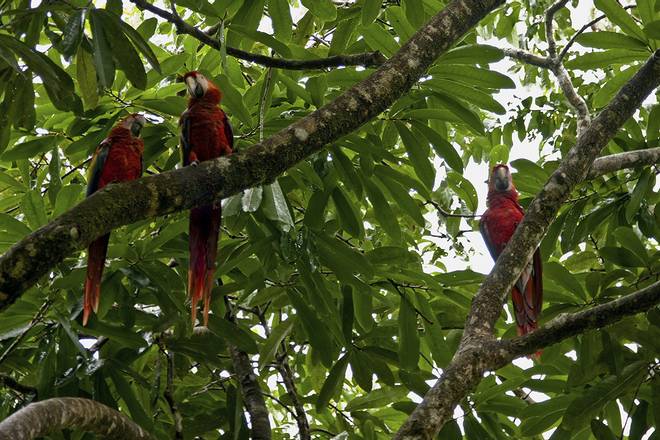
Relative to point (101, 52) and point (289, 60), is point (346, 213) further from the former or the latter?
point (101, 52)

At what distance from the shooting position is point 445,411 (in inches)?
64.4

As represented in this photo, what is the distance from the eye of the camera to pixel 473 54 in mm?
2297

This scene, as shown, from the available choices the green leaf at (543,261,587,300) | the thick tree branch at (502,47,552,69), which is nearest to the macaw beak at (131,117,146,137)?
the green leaf at (543,261,587,300)

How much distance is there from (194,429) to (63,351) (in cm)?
61

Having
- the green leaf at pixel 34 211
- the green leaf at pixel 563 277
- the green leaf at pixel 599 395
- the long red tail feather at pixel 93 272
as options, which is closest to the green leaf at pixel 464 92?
the green leaf at pixel 563 277

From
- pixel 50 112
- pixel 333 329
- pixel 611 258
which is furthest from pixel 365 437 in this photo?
pixel 50 112

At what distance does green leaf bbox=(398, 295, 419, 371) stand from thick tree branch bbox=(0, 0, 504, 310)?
0.94 meters

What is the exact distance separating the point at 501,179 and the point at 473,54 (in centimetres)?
158

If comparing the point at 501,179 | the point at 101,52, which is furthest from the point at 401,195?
the point at 501,179

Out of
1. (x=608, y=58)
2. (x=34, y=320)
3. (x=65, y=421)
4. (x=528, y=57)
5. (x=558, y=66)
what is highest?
(x=528, y=57)

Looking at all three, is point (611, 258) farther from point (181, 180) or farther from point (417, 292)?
point (181, 180)

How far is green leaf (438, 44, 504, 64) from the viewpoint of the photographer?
230 centimetres

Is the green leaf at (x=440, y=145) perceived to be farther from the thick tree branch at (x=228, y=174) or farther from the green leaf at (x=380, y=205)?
the thick tree branch at (x=228, y=174)

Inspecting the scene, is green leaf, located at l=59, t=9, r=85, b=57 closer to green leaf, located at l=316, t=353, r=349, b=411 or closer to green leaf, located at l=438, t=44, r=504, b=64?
green leaf, located at l=438, t=44, r=504, b=64
